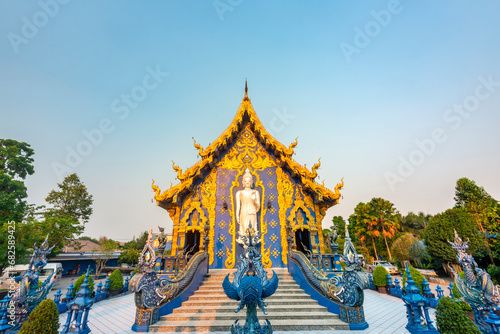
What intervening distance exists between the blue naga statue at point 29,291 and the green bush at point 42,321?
146 centimetres

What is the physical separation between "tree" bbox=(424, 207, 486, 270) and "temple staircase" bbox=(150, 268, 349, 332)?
70.6ft

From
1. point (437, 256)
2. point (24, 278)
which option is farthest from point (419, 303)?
point (437, 256)

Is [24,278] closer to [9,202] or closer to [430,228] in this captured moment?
[9,202]

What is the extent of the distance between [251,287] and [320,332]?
3.48 metres

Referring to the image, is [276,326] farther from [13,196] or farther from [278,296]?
[13,196]

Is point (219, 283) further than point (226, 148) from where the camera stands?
No

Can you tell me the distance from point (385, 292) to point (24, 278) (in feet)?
46.2

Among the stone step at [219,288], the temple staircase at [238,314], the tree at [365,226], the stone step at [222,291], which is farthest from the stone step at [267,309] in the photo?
the tree at [365,226]

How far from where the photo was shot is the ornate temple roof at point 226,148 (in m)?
10.5

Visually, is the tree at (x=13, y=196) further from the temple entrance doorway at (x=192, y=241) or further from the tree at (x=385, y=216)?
the tree at (x=385, y=216)

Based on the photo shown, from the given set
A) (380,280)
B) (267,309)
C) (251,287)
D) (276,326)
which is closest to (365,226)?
(380,280)

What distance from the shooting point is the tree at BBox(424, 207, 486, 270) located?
66.0 feet

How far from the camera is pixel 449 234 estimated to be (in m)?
21.3

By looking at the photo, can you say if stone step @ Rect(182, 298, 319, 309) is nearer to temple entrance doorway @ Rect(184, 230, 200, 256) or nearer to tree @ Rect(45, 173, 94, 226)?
temple entrance doorway @ Rect(184, 230, 200, 256)
